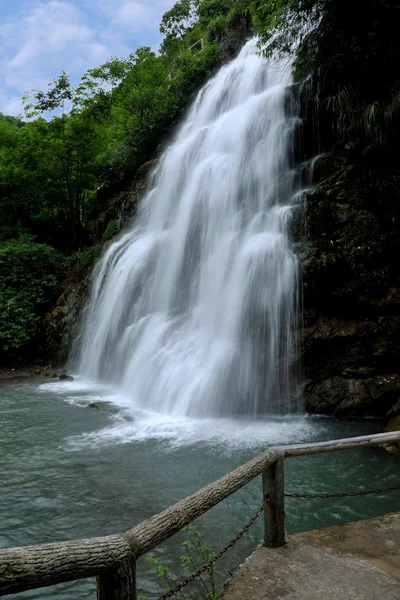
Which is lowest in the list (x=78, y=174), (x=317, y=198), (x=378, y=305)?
(x=378, y=305)

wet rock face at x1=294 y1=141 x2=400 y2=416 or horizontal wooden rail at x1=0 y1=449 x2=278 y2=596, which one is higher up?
wet rock face at x1=294 y1=141 x2=400 y2=416

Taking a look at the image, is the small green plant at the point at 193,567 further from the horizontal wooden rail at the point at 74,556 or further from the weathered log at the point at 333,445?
the weathered log at the point at 333,445

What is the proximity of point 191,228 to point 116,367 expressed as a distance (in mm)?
4689

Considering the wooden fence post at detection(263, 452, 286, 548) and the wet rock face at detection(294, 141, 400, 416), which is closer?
the wooden fence post at detection(263, 452, 286, 548)

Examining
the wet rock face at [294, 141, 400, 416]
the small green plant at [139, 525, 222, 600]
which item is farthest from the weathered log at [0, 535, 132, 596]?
the wet rock face at [294, 141, 400, 416]

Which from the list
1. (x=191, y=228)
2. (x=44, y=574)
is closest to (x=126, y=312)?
(x=191, y=228)

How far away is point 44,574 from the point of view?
1.67 metres

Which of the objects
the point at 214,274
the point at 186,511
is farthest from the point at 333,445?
the point at 214,274

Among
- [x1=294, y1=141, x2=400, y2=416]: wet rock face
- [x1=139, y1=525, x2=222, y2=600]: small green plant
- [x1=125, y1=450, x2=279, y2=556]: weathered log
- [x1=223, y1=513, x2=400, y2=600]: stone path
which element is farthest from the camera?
[x1=294, y1=141, x2=400, y2=416]: wet rock face

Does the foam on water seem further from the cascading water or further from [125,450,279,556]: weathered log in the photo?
[125,450,279,556]: weathered log

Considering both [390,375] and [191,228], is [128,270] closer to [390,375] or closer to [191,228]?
[191,228]

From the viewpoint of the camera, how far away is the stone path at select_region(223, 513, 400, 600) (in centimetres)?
282

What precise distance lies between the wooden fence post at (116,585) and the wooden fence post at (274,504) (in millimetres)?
1663

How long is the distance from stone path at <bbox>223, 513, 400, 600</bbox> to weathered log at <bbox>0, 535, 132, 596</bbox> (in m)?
1.30
